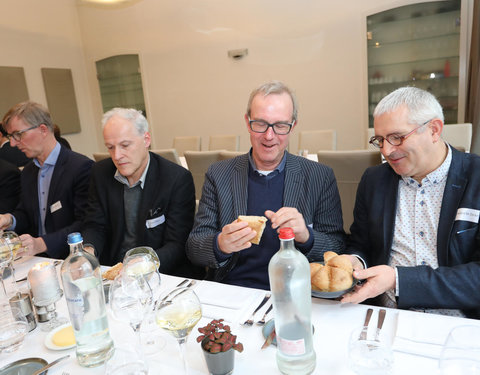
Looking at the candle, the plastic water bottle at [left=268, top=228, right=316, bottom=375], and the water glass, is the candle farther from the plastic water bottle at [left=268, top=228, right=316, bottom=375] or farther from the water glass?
the water glass

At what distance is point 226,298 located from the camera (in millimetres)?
1308

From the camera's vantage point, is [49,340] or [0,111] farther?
[0,111]

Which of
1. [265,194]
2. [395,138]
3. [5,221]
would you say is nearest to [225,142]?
[5,221]

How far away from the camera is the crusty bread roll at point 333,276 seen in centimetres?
114

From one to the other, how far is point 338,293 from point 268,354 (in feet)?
0.97

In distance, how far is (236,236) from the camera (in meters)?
1.40

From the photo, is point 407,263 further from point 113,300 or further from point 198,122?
point 198,122

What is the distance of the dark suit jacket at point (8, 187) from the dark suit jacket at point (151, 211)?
3.83 ft

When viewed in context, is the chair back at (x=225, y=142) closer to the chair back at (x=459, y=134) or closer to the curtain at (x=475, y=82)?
the chair back at (x=459, y=134)

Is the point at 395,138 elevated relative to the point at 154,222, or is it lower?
elevated

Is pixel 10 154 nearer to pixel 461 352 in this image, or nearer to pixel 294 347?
pixel 294 347

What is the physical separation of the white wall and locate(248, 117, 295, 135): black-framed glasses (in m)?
6.88

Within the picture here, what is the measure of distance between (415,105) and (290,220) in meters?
0.68

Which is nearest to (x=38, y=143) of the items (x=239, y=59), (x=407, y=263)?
(x=407, y=263)
